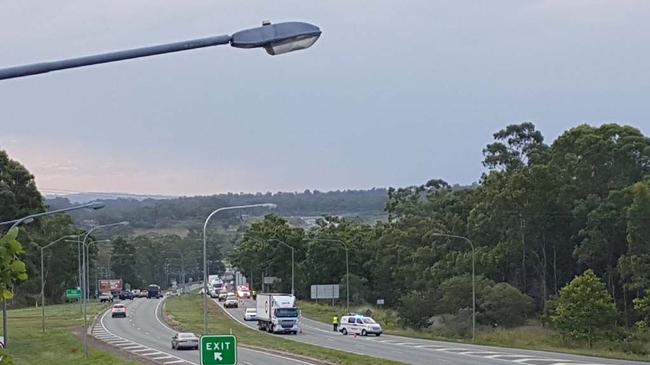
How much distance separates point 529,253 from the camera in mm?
95188

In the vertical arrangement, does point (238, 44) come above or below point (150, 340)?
above

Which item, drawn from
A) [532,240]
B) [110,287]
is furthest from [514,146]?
[110,287]

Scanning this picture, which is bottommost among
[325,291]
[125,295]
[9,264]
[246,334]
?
[125,295]

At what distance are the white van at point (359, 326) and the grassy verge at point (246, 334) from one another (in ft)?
21.5

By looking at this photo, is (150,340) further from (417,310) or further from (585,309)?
(585,309)

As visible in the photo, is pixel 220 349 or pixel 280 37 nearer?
pixel 280 37

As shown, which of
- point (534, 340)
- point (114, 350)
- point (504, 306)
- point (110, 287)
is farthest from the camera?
point (110, 287)

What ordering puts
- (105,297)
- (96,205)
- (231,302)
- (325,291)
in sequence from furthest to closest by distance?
(105,297) < (231,302) < (325,291) < (96,205)

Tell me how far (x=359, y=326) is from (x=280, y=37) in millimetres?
71242

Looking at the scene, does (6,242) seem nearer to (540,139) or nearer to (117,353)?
(117,353)

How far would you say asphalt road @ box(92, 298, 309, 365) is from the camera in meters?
52.1

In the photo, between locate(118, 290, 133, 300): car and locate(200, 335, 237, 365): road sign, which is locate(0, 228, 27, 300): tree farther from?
locate(118, 290, 133, 300): car

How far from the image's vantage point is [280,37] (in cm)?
980

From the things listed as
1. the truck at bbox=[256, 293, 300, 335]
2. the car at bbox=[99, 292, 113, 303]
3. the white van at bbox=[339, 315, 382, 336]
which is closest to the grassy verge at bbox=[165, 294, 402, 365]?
the truck at bbox=[256, 293, 300, 335]
